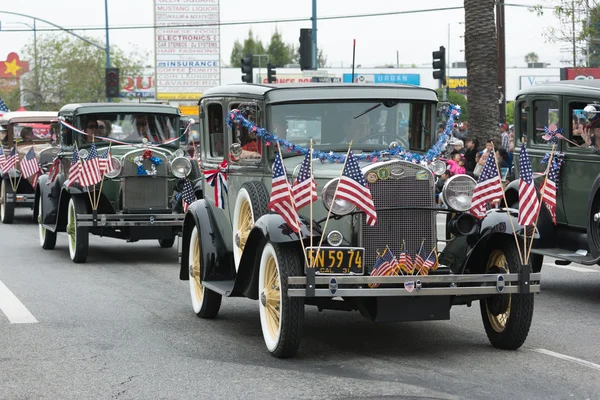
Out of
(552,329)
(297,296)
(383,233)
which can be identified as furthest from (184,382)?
(552,329)

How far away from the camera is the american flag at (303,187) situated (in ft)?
25.1

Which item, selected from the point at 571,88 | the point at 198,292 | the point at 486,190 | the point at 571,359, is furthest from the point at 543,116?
the point at 571,359

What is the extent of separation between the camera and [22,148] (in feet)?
72.9

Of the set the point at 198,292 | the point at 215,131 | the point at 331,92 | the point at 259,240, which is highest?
the point at 331,92

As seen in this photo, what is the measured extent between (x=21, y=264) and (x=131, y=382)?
7592 mm

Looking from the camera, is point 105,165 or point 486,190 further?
point 105,165

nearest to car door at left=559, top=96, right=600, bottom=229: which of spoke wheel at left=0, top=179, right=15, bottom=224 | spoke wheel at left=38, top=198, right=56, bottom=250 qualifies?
spoke wheel at left=38, top=198, right=56, bottom=250

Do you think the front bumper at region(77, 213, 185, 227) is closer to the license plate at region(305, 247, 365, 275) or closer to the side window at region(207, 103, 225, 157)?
the side window at region(207, 103, 225, 157)

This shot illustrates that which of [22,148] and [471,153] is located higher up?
[22,148]

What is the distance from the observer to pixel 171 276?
12961 millimetres

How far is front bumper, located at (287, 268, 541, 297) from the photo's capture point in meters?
7.29

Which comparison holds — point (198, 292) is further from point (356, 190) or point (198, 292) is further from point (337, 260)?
point (356, 190)

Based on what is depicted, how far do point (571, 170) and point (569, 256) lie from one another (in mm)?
976

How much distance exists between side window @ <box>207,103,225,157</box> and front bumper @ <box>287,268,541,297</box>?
258cm
